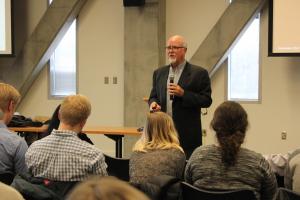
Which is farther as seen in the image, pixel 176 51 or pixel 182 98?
pixel 176 51

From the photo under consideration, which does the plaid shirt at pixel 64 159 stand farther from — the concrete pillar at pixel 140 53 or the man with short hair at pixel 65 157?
the concrete pillar at pixel 140 53

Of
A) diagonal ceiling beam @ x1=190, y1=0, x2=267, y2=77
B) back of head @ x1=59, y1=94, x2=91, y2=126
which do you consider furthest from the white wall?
back of head @ x1=59, y1=94, x2=91, y2=126

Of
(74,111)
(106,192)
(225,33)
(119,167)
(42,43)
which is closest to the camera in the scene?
(106,192)

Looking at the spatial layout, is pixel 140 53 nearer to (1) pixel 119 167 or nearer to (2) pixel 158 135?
(1) pixel 119 167

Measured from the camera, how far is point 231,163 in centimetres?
237

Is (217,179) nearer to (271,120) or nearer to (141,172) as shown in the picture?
(141,172)

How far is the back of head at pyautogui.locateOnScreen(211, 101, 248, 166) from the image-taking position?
2.37m

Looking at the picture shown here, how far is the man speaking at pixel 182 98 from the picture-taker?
3.68 m

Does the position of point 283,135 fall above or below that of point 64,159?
below

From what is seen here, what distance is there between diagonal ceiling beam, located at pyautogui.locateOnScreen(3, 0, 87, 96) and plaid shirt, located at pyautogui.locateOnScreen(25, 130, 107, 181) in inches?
215

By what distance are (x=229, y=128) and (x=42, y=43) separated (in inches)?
230

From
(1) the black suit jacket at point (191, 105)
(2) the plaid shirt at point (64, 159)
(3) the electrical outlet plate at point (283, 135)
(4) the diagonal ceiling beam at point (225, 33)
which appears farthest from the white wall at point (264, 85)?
(2) the plaid shirt at point (64, 159)

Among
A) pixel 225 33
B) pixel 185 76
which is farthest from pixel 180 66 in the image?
pixel 225 33

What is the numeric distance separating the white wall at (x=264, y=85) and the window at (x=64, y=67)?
1810 mm
